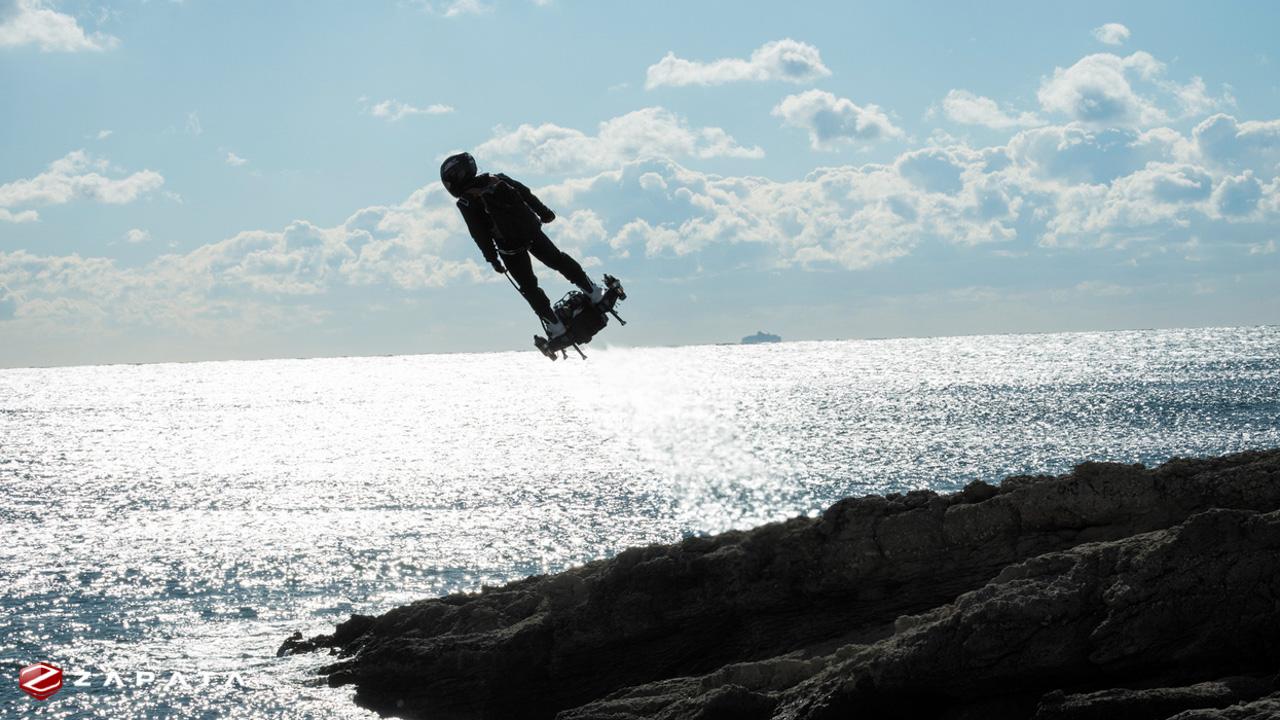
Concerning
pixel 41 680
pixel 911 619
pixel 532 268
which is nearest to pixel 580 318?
pixel 532 268

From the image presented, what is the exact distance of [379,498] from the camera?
9125 centimetres

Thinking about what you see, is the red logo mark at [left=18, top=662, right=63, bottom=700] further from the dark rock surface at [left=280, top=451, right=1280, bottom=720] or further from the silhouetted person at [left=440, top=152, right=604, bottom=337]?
the silhouetted person at [left=440, top=152, right=604, bottom=337]

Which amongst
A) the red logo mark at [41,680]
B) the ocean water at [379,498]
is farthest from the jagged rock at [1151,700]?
the red logo mark at [41,680]

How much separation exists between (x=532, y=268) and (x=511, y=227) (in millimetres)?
1008

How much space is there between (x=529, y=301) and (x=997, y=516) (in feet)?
36.6

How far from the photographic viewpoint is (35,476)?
11669 cm

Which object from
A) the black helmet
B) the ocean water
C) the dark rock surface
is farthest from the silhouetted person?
the ocean water

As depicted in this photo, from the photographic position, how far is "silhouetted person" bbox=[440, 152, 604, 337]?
14.8 metres

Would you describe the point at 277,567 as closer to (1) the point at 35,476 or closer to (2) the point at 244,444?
(1) the point at 35,476

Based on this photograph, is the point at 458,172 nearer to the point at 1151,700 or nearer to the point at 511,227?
the point at 511,227

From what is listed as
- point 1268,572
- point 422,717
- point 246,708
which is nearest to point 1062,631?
point 1268,572

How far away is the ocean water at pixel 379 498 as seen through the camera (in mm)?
42969

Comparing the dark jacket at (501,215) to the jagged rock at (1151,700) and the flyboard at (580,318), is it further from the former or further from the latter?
the jagged rock at (1151,700)

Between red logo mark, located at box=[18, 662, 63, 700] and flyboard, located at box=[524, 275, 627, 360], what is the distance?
89.5 ft
